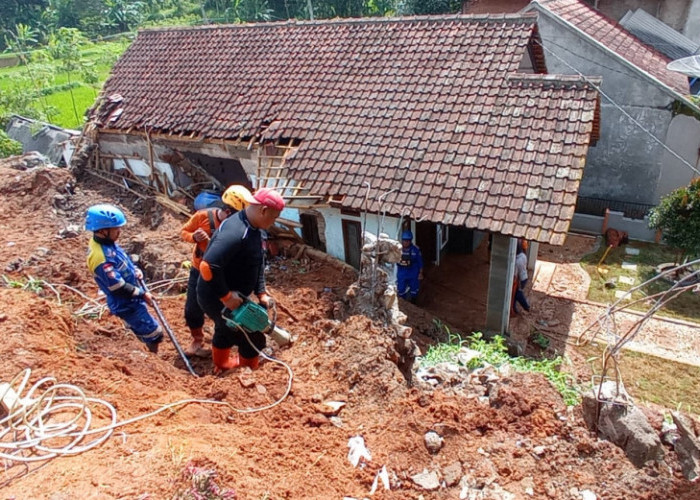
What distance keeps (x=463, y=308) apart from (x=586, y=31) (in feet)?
30.4

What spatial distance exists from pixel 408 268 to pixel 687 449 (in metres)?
5.50

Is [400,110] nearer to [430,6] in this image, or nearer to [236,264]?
[236,264]

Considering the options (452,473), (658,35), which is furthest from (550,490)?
(658,35)

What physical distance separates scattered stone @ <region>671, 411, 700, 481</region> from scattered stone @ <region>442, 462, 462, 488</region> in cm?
162

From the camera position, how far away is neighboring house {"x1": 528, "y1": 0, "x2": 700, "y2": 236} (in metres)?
12.4

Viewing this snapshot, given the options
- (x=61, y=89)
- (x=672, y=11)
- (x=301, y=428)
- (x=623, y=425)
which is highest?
(x=672, y=11)

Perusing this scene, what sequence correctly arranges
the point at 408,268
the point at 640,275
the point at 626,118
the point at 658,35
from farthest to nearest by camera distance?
the point at 658,35, the point at 626,118, the point at 640,275, the point at 408,268

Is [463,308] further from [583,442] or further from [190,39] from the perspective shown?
[190,39]

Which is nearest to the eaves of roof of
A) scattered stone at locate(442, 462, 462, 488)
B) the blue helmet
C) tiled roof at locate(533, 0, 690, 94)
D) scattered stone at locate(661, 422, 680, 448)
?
tiled roof at locate(533, 0, 690, 94)

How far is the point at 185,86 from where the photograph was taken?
12453 millimetres

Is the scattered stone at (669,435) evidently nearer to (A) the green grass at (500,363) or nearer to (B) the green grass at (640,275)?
(A) the green grass at (500,363)

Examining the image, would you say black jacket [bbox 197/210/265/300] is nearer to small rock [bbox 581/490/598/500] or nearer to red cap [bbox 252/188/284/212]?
red cap [bbox 252/188/284/212]

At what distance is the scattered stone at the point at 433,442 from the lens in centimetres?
393

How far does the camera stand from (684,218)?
34.0 ft
